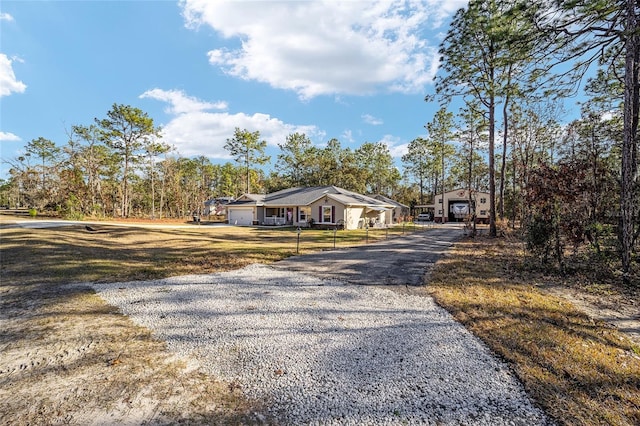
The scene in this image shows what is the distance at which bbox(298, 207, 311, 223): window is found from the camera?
85.7 ft

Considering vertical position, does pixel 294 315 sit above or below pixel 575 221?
below

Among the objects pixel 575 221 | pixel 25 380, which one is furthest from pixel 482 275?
pixel 25 380

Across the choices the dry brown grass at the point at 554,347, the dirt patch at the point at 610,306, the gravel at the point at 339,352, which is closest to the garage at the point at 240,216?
the gravel at the point at 339,352

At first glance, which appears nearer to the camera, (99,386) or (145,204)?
(99,386)

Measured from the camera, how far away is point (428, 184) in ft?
177

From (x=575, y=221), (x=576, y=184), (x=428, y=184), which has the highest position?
(x=428, y=184)

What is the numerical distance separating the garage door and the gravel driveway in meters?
22.8

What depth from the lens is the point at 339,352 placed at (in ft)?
11.5

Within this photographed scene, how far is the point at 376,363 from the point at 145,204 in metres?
53.7

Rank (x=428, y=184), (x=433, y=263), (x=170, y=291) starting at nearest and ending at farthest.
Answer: (x=170, y=291), (x=433, y=263), (x=428, y=184)

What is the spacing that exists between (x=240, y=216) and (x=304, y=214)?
741cm

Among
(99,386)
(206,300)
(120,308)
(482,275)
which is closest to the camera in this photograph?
(99,386)

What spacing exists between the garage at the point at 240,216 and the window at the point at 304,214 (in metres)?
5.54

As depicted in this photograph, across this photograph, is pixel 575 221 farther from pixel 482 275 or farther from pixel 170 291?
pixel 170 291
